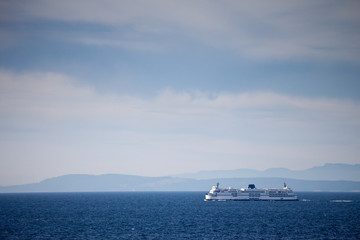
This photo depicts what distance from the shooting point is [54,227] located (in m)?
88.7

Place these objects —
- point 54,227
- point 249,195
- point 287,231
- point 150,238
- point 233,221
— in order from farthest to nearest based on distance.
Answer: point 249,195 → point 233,221 → point 54,227 → point 287,231 → point 150,238

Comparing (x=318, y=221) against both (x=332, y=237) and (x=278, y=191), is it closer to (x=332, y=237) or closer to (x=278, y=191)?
(x=332, y=237)

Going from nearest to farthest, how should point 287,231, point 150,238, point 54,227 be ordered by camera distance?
point 150,238, point 287,231, point 54,227

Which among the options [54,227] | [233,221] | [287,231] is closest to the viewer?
[287,231]

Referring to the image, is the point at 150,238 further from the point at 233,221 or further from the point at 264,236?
the point at 233,221

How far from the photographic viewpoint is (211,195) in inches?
7771

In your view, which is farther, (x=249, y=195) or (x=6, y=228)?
(x=249, y=195)

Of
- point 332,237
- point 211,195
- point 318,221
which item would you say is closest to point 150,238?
point 332,237

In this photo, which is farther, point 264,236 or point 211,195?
point 211,195

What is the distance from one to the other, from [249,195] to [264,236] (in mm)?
122969

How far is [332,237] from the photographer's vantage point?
74.4 meters

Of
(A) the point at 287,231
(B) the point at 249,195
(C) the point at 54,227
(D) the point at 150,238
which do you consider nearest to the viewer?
(D) the point at 150,238

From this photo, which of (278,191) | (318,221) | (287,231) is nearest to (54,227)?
(287,231)

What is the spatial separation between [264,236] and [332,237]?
478 inches
